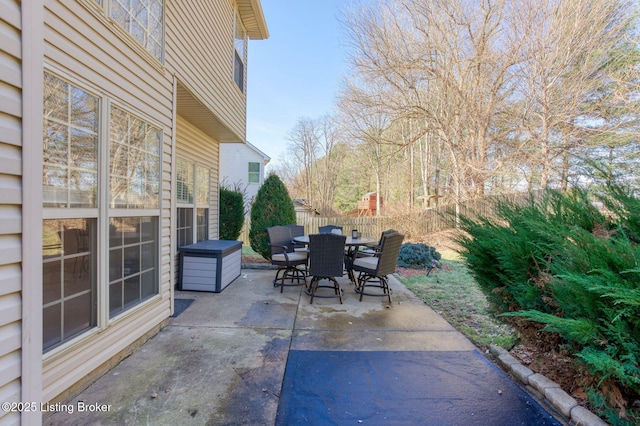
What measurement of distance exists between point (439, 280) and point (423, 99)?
8183mm

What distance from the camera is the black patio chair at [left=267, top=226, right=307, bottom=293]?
195 inches

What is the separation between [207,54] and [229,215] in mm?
4019

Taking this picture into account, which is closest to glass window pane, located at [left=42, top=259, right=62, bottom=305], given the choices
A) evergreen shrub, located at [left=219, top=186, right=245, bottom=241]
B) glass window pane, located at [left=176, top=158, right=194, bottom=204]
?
glass window pane, located at [left=176, top=158, right=194, bottom=204]

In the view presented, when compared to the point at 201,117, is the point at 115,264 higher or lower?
lower

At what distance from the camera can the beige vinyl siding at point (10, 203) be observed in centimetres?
116

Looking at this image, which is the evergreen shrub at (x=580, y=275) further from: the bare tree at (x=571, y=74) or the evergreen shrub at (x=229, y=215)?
the bare tree at (x=571, y=74)

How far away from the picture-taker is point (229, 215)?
303 inches

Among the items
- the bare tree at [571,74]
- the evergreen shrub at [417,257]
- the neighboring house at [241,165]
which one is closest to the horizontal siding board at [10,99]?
the evergreen shrub at [417,257]

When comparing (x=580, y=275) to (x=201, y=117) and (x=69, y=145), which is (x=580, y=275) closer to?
(x=69, y=145)

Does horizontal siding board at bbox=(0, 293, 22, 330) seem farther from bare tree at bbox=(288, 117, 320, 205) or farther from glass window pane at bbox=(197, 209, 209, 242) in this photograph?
bare tree at bbox=(288, 117, 320, 205)

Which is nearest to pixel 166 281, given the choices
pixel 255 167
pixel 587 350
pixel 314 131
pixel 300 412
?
pixel 300 412

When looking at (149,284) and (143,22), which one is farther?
(149,284)

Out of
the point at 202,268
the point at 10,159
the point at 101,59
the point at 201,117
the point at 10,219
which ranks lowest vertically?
the point at 202,268

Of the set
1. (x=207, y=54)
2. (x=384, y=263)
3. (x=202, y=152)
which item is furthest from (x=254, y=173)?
(x=384, y=263)
